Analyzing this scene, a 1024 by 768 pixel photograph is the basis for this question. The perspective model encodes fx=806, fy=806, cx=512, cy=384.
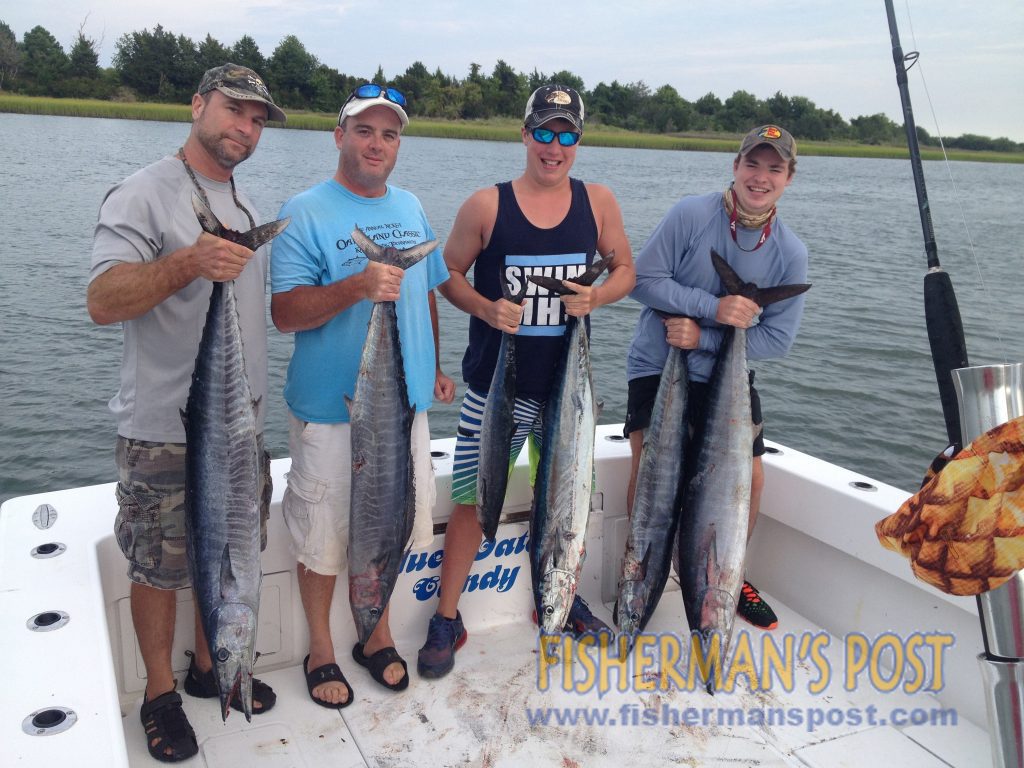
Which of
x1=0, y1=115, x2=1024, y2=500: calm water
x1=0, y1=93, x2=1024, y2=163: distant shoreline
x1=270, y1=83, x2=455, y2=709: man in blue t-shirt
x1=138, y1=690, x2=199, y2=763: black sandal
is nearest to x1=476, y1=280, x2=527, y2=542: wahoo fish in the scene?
x1=270, y1=83, x2=455, y2=709: man in blue t-shirt

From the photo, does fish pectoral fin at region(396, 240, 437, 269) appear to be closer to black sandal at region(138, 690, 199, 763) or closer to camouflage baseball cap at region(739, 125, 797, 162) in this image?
camouflage baseball cap at region(739, 125, 797, 162)

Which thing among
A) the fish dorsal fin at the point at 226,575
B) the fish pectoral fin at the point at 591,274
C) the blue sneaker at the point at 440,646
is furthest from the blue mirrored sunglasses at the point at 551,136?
the blue sneaker at the point at 440,646

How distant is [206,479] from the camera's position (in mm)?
2072

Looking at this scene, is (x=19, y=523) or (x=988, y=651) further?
(x=19, y=523)

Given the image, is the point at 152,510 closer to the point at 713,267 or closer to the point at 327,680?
the point at 327,680

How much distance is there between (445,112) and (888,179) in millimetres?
21445

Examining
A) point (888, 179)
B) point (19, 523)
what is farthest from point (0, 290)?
point (888, 179)

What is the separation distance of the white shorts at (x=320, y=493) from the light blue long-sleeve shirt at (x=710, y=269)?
102 cm

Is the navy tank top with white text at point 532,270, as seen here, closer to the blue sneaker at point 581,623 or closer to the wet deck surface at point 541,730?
the blue sneaker at point 581,623

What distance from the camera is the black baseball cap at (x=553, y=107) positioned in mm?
2570

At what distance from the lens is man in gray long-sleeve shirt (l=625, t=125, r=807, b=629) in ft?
8.98

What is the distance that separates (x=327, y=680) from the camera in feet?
8.41

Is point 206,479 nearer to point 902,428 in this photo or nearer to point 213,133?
point 213,133

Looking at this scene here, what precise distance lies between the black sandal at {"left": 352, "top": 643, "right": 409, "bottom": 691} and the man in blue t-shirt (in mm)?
12
